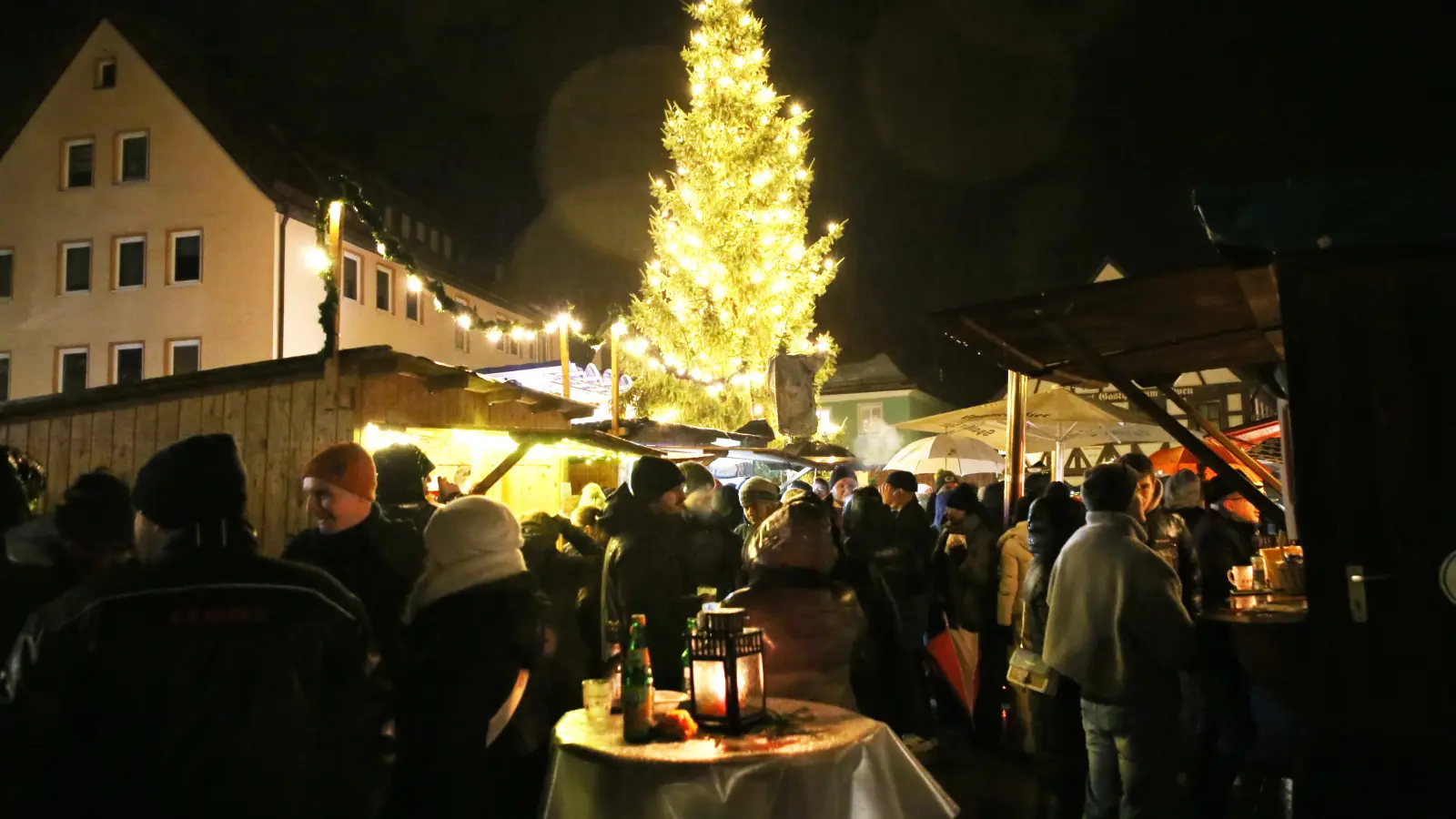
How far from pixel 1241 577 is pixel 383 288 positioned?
26882 mm

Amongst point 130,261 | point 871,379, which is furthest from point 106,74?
point 871,379

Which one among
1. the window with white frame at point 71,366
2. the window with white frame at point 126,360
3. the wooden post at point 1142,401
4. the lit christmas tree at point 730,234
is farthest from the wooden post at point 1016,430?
the window with white frame at point 71,366

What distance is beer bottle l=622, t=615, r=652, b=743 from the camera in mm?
3652

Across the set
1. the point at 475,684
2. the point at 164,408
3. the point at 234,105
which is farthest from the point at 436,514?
the point at 234,105

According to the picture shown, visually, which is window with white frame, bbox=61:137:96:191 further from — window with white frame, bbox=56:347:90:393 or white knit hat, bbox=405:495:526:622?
white knit hat, bbox=405:495:526:622

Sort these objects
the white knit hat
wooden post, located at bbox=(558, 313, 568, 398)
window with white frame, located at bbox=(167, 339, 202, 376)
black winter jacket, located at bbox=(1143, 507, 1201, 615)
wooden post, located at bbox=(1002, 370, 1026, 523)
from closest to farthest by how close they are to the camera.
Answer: the white knit hat → black winter jacket, located at bbox=(1143, 507, 1201, 615) → wooden post, located at bbox=(1002, 370, 1026, 523) → wooden post, located at bbox=(558, 313, 568, 398) → window with white frame, located at bbox=(167, 339, 202, 376)

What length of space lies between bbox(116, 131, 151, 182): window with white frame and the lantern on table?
28.0 metres

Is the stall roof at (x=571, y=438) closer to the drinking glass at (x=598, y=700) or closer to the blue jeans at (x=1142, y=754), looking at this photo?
the drinking glass at (x=598, y=700)

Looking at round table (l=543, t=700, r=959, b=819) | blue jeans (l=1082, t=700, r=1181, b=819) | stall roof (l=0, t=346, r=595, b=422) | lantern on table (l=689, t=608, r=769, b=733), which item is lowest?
blue jeans (l=1082, t=700, r=1181, b=819)

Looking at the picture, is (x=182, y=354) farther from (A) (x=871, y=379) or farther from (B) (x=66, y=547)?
(A) (x=871, y=379)

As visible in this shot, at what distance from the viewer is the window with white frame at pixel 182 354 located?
83.3ft

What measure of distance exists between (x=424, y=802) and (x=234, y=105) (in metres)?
29.6

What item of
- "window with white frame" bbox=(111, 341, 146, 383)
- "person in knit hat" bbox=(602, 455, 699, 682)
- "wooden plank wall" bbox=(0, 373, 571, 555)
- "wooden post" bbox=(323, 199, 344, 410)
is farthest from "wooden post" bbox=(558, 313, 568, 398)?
"window with white frame" bbox=(111, 341, 146, 383)

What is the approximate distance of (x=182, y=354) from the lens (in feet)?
83.7
